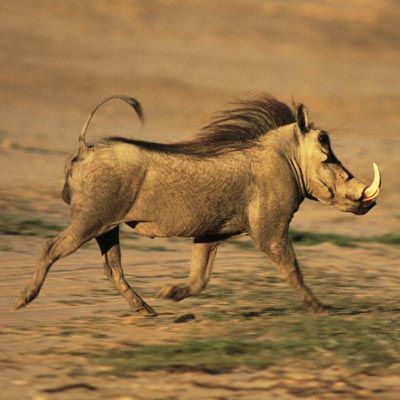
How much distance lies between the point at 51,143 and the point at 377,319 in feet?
33.0

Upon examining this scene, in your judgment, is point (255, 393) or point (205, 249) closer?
point (255, 393)

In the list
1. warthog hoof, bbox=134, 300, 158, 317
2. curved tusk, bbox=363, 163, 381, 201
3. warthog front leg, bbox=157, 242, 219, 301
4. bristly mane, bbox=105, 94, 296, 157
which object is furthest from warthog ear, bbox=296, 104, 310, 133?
warthog hoof, bbox=134, 300, 158, 317

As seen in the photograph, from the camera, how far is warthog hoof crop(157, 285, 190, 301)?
25.7ft

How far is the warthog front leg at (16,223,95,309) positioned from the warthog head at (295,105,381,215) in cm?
137

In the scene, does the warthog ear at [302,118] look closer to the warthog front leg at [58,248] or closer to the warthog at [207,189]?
the warthog at [207,189]

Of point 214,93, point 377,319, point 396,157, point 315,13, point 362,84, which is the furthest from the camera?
point 315,13

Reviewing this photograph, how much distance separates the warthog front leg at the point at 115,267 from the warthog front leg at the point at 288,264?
74cm

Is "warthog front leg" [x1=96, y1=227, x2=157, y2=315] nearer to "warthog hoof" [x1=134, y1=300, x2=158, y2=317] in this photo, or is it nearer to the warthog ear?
"warthog hoof" [x1=134, y1=300, x2=158, y2=317]

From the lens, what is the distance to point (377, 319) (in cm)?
784

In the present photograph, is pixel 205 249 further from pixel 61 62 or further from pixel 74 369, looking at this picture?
pixel 61 62

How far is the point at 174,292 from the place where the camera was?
7844 millimetres

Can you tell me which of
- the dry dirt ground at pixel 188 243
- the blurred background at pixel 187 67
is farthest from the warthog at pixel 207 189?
the blurred background at pixel 187 67

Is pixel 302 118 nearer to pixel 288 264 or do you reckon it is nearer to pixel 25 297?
pixel 288 264

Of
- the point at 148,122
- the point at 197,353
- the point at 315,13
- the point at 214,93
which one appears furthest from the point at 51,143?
the point at 315,13
